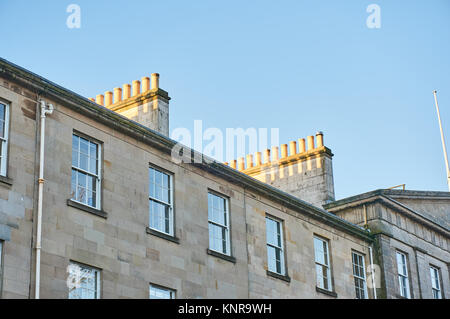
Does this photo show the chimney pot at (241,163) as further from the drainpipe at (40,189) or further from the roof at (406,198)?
the drainpipe at (40,189)

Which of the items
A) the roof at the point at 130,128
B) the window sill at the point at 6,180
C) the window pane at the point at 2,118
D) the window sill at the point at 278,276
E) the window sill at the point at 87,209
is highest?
the roof at the point at 130,128

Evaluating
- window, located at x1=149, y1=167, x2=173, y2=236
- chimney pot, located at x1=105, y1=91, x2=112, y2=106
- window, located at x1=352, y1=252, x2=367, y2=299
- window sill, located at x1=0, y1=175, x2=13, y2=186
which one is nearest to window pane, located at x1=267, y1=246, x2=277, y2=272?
window, located at x1=149, y1=167, x2=173, y2=236

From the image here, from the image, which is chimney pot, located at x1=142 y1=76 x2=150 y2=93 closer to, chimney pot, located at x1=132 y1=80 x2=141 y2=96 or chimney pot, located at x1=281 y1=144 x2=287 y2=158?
chimney pot, located at x1=132 y1=80 x2=141 y2=96

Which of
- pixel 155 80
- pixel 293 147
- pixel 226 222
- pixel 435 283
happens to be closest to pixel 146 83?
pixel 155 80

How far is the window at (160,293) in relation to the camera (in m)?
22.3

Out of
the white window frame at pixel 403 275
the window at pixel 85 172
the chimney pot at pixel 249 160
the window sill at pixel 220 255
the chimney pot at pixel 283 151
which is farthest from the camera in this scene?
the chimney pot at pixel 249 160

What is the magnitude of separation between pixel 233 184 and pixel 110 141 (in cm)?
537

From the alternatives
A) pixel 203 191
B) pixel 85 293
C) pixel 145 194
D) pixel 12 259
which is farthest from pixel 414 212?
pixel 12 259

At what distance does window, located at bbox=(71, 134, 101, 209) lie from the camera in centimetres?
2111

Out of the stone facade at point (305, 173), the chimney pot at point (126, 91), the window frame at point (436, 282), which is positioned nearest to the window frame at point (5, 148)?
the chimney pot at point (126, 91)

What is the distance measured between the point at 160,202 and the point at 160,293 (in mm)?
2604

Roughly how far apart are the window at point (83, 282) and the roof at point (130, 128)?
4065 mm

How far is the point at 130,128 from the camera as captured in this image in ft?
75.4
